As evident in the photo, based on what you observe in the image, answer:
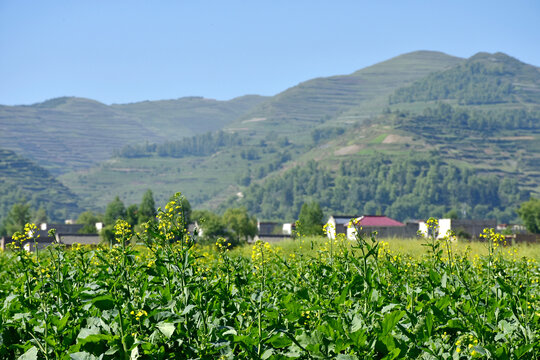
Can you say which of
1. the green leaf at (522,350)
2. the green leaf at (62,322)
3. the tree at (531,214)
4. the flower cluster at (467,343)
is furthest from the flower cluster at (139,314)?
the tree at (531,214)

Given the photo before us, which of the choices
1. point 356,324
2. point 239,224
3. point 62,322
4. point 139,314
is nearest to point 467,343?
point 356,324

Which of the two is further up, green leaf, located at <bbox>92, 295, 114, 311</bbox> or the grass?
green leaf, located at <bbox>92, 295, 114, 311</bbox>

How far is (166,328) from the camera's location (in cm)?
545

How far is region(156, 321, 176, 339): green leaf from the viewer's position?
539 cm

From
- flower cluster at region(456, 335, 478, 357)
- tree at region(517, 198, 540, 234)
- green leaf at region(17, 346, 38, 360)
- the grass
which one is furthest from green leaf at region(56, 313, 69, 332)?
tree at region(517, 198, 540, 234)

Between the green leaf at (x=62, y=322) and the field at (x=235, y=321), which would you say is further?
the green leaf at (x=62, y=322)

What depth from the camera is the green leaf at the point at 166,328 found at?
5.39 m

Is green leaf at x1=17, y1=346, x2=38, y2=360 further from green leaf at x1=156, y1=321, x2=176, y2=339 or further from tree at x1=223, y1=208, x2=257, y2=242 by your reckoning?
tree at x1=223, y1=208, x2=257, y2=242

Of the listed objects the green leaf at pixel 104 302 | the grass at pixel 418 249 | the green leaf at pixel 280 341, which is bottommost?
the grass at pixel 418 249

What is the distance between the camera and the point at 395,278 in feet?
29.7

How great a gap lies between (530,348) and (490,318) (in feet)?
3.97

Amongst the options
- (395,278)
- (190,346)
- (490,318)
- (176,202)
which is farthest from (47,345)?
(395,278)

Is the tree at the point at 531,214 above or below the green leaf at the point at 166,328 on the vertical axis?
below

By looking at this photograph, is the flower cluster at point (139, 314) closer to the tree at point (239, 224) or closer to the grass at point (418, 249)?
the grass at point (418, 249)
